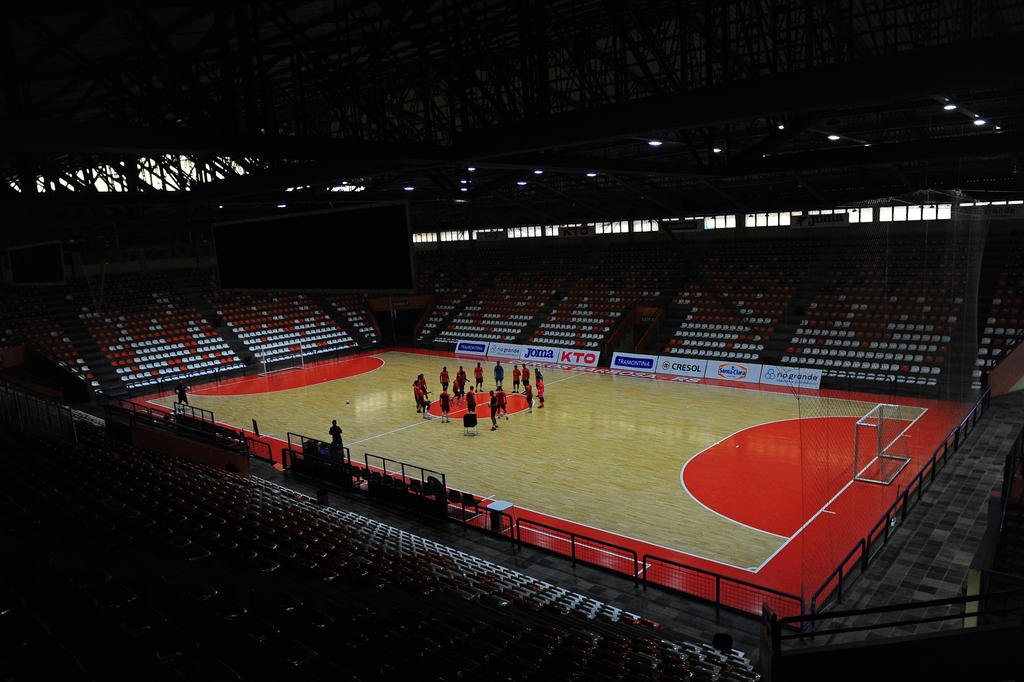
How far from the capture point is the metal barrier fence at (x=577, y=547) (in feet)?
40.7

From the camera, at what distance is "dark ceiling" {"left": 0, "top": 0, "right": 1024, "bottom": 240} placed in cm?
706

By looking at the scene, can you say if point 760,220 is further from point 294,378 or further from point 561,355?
point 294,378

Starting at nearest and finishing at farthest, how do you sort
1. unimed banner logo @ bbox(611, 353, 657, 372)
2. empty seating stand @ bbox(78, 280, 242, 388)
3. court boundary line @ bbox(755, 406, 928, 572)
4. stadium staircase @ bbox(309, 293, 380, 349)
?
court boundary line @ bbox(755, 406, 928, 572)
unimed banner logo @ bbox(611, 353, 657, 372)
empty seating stand @ bbox(78, 280, 242, 388)
stadium staircase @ bbox(309, 293, 380, 349)

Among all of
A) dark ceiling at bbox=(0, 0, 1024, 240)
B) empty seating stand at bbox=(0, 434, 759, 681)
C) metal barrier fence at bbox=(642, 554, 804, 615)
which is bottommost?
metal barrier fence at bbox=(642, 554, 804, 615)

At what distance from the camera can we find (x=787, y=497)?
1594cm

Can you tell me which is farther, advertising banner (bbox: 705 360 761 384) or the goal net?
the goal net

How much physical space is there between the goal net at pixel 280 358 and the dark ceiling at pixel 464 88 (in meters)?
12.4

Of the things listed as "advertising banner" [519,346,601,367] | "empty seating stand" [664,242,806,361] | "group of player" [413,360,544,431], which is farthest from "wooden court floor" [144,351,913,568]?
"empty seating stand" [664,242,806,361]

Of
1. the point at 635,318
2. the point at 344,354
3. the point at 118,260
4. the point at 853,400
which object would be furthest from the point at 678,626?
the point at 118,260

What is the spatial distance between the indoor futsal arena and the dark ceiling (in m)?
0.07

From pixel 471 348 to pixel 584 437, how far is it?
1850cm

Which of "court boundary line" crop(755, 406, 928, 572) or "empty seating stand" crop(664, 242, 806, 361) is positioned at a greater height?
"empty seating stand" crop(664, 242, 806, 361)

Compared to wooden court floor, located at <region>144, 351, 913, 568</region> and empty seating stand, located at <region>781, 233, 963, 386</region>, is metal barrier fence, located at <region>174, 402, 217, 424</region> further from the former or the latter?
empty seating stand, located at <region>781, 233, 963, 386</region>

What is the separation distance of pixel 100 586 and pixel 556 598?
6117 millimetres
